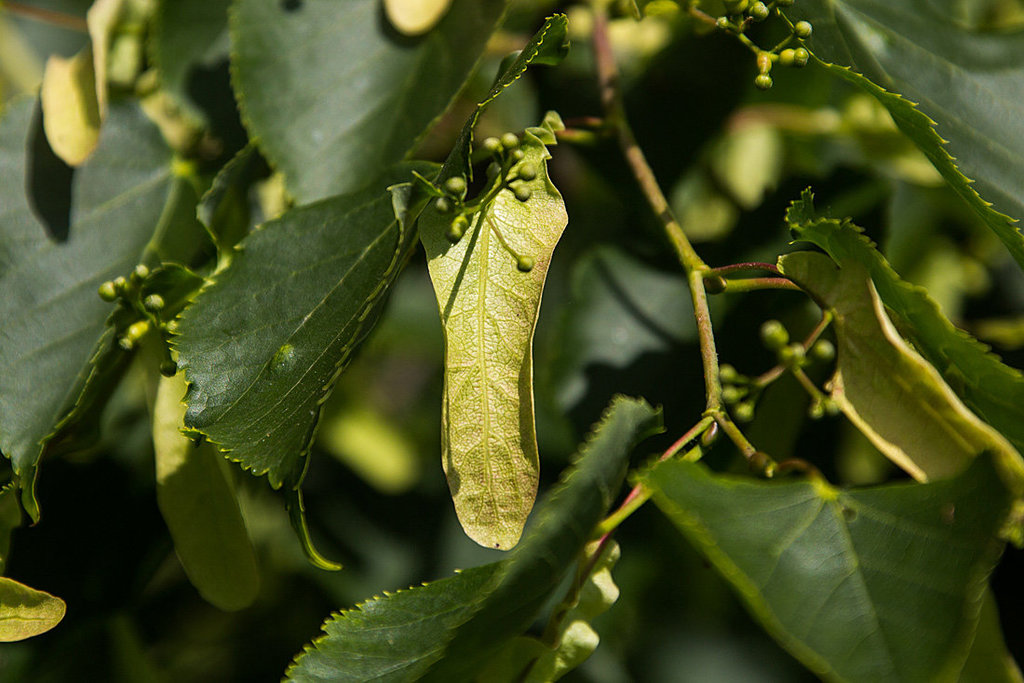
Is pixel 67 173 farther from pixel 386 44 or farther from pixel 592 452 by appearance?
pixel 592 452

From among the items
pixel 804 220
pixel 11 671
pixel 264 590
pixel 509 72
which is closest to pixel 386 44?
pixel 509 72

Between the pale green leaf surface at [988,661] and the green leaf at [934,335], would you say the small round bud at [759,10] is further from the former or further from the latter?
the pale green leaf surface at [988,661]

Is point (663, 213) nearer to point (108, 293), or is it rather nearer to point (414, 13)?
point (414, 13)

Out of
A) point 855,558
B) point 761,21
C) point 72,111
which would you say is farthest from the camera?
point 72,111

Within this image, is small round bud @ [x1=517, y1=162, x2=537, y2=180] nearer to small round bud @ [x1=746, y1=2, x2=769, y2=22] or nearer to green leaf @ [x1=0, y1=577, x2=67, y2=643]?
small round bud @ [x1=746, y1=2, x2=769, y2=22]

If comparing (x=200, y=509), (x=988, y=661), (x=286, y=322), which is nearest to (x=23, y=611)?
(x=200, y=509)

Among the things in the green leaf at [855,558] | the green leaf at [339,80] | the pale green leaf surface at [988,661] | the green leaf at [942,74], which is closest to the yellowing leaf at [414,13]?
the green leaf at [339,80]
